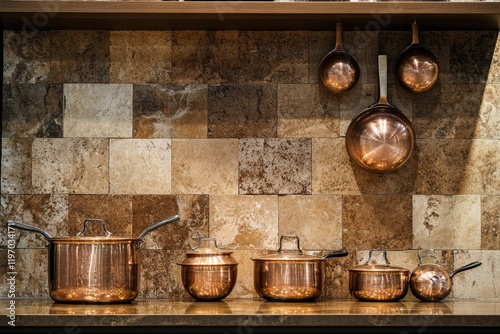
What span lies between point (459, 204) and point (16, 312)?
175 cm

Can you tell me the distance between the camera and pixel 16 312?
2398mm

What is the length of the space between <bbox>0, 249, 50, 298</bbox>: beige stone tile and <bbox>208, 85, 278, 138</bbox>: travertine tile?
2.78 feet

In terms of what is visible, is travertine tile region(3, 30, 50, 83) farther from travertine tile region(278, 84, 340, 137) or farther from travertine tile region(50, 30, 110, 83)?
travertine tile region(278, 84, 340, 137)

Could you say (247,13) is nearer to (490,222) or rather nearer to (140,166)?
(140,166)

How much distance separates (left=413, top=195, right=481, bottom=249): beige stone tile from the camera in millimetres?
3045

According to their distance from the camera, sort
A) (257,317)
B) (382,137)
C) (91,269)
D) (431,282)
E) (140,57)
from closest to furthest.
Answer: (257,317)
(91,269)
(431,282)
(382,137)
(140,57)

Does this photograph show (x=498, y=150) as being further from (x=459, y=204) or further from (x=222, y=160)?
(x=222, y=160)

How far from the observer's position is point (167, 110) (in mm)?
3092

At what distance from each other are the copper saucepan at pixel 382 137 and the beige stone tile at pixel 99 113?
92 centimetres

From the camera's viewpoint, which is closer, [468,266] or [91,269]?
[91,269]

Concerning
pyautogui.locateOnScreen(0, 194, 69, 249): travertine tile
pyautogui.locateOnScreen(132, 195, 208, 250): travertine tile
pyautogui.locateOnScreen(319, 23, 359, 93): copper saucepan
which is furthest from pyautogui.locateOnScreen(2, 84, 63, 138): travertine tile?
pyautogui.locateOnScreen(319, 23, 359, 93): copper saucepan

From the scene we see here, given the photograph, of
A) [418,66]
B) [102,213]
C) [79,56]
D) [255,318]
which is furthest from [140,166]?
[418,66]

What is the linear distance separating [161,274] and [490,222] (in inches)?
52.8

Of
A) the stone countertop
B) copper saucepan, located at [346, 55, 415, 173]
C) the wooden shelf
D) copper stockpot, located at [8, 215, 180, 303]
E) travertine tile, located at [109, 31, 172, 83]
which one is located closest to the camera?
the stone countertop
